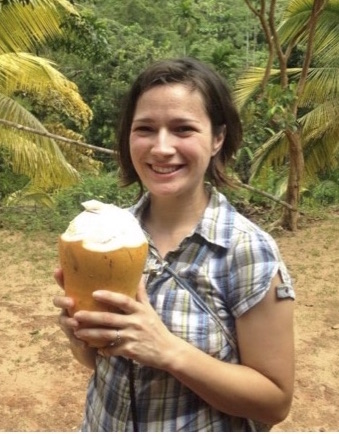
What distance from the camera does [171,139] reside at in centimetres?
104

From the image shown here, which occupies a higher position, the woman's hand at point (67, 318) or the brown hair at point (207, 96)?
the brown hair at point (207, 96)

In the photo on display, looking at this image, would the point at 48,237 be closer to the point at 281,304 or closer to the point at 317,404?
the point at 317,404

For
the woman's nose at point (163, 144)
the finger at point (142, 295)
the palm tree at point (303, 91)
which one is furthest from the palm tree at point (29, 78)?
the finger at point (142, 295)

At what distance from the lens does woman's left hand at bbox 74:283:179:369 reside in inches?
34.4

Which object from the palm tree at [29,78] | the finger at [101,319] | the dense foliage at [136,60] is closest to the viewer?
the finger at [101,319]

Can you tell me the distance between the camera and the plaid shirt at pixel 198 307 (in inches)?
38.7

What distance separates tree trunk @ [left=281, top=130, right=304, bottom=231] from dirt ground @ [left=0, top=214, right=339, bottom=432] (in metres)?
0.57

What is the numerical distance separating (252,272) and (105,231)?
0.85 ft

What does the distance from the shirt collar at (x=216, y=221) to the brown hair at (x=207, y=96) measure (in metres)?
0.08

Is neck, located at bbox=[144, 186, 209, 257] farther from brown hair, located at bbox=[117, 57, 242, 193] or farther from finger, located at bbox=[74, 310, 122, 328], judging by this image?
finger, located at bbox=[74, 310, 122, 328]

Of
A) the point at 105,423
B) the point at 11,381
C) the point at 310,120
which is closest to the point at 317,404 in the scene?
the point at 11,381

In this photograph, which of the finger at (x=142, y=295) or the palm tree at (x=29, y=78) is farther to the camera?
the palm tree at (x=29, y=78)

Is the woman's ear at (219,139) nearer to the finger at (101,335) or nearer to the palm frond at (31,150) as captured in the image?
the finger at (101,335)

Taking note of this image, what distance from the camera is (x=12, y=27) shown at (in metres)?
6.34
